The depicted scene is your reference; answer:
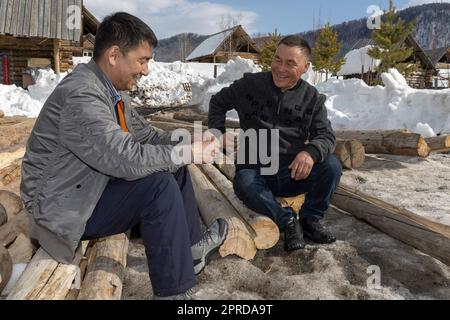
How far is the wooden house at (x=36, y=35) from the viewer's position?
18219mm

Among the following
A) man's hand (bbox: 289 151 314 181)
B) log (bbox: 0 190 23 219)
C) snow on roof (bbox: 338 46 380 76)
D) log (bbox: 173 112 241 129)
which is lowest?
log (bbox: 0 190 23 219)

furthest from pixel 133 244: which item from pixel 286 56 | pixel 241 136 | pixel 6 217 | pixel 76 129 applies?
pixel 286 56

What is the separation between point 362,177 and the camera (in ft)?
19.0

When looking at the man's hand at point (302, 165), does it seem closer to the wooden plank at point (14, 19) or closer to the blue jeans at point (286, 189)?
the blue jeans at point (286, 189)

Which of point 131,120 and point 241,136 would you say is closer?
point 131,120

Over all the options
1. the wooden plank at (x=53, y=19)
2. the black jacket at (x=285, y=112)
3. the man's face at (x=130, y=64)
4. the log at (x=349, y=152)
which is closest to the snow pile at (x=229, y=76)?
the wooden plank at (x=53, y=19)

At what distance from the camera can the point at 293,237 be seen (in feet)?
10.9

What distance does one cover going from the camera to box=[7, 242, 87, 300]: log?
2.09m

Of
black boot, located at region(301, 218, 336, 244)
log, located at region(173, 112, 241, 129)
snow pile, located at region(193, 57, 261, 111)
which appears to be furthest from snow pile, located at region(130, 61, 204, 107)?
black boot, located at region(301, 218, 336, 244)

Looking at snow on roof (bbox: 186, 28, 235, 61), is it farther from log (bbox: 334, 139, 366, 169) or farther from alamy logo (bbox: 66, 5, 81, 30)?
log (bbox: 334, 139, 366, 169)

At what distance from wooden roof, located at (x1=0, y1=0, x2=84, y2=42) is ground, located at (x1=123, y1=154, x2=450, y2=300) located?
17642mm

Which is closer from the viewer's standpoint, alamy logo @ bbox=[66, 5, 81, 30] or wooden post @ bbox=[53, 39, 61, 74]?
alamy logo @ bbox=[66, 5, 81, 30]

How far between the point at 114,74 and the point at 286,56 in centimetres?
162
